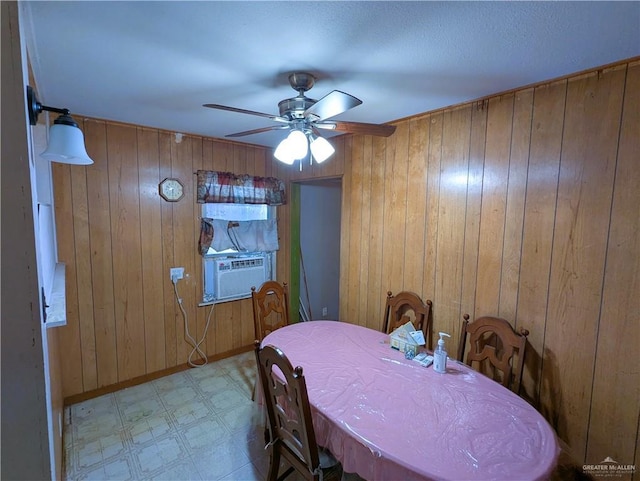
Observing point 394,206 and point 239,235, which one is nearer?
point 394,206

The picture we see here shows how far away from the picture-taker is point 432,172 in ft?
7.63

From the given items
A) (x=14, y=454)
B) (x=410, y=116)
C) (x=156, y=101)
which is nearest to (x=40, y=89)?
(x=156, y=101)

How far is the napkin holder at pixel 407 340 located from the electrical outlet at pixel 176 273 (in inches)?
83.2

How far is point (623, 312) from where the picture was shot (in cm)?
154

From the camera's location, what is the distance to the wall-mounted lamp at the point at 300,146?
1659 millimetres

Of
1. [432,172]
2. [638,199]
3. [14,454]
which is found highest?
[432,172]

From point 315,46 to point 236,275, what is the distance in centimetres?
253

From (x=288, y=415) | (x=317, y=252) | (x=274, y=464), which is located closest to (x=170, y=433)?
(x=274, y=464)

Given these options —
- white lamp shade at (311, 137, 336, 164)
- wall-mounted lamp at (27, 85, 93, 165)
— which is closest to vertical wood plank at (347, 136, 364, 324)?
white lamp shade at (311, 137, 336, 164)

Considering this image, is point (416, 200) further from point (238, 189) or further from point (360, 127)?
point (238, 189)

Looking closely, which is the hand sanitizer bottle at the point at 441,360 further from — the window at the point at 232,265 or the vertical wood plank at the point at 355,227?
the window at the point at 232,265

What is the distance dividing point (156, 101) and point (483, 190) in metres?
2.27

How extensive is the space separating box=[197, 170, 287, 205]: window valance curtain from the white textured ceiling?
3.77ft

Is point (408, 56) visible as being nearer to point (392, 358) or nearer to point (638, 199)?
point (638, 199)
